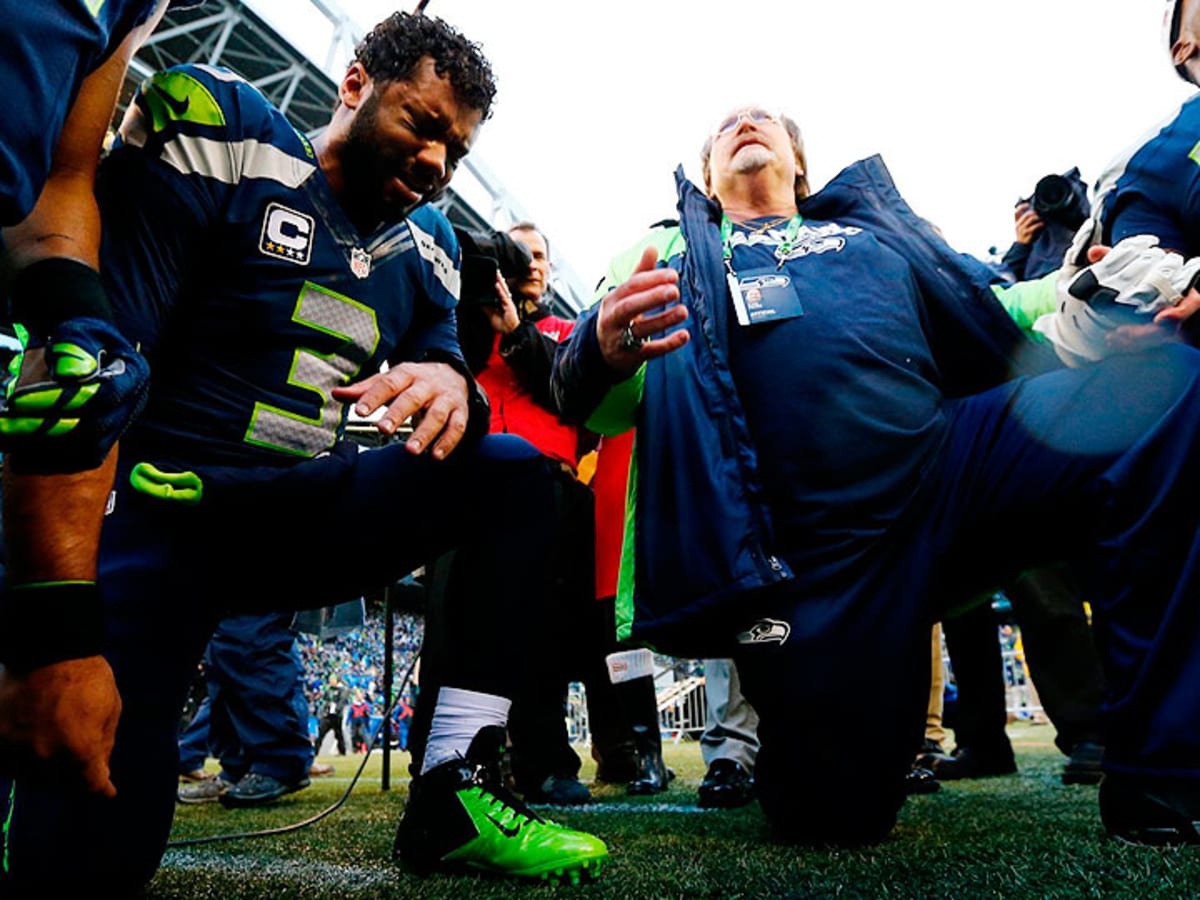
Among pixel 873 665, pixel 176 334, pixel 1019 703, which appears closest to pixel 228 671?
pixel 176 334

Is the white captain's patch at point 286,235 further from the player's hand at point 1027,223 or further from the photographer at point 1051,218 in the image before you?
the player's hand at point 1027,223

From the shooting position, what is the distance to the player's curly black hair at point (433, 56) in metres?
1.58

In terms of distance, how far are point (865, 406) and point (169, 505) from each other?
4.40ft

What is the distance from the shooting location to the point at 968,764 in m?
3.00

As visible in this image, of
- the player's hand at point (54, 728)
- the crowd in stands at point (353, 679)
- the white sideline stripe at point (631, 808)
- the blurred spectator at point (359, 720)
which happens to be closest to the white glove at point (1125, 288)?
the white sideline stripe at point (631, 808)

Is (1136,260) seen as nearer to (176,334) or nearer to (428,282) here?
(428,282)

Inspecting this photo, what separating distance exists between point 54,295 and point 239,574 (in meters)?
0.71

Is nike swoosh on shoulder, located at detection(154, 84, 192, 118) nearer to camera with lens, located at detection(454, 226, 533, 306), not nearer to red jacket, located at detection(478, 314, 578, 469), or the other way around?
camera with lens, located at detection(454, 226, 533, 306)


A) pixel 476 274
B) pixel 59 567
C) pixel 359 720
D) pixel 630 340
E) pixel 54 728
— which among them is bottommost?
pixel 359 720

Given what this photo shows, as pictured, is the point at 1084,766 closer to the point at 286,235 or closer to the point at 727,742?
the point at 727,742

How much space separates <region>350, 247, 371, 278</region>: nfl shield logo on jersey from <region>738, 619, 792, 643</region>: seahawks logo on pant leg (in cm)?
102

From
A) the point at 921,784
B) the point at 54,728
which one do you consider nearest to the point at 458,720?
the point at 54,728

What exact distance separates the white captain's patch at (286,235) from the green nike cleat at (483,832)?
2.91ft

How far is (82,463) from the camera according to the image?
0.74 meters
